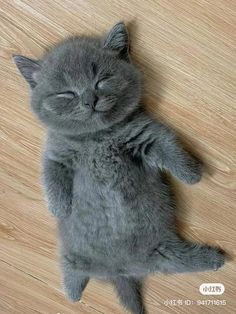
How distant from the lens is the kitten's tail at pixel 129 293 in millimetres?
1334

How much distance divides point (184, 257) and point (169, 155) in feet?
1.05

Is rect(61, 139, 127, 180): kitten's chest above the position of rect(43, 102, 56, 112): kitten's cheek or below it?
below

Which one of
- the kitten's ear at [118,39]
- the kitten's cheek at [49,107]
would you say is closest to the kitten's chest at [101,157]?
the kitten's cheek at [49,107]

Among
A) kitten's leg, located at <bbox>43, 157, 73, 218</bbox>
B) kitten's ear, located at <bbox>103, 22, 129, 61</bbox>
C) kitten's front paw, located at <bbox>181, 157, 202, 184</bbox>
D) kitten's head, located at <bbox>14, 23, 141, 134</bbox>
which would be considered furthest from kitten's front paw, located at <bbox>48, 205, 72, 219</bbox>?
kitten's ear, located at <bbox>103, 22, 129, 61</bbox>

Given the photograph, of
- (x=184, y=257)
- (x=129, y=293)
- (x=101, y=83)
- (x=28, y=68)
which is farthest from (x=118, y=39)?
(x=129, y=293)

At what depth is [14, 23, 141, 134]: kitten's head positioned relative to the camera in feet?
3.39

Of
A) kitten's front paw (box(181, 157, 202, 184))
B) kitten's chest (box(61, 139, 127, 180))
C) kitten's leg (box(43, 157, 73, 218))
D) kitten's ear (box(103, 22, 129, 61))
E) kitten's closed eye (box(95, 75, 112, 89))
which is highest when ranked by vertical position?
kitten's ear (box(103, 22, 129, 61))

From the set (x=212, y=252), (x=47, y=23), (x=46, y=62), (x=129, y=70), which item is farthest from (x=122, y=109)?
(x=212, y=252)

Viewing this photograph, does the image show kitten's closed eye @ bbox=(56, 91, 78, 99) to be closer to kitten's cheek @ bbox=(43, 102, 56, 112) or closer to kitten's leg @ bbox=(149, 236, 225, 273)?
kitten's cheek @ bbox=(43, 102, 56, 112)

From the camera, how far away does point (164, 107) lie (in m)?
1.20

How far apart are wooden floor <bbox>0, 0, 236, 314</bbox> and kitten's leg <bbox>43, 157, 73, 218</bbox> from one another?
165mm

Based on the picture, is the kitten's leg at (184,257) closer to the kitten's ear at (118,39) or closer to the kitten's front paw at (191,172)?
the kitten's front paw at (191,172)

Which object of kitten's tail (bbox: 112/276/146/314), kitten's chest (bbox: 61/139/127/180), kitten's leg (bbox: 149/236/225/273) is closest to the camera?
kitten's chest (bbox: 61/139/127/180)

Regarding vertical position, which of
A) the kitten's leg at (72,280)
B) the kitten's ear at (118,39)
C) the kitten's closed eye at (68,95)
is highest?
the kitten's ear at (118,39)
